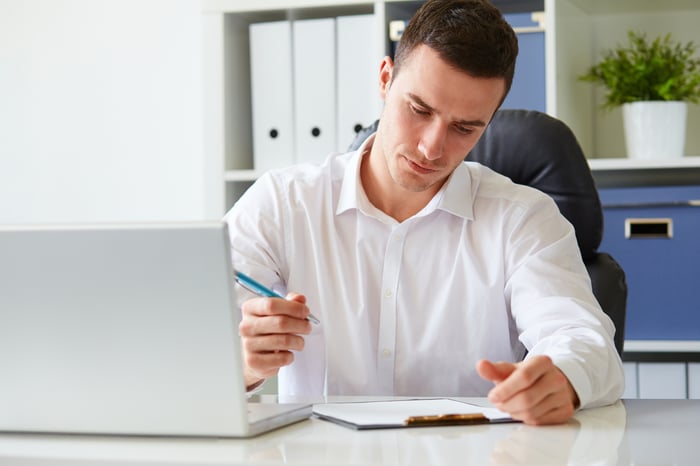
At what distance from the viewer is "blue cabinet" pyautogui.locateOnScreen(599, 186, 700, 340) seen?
90.5 inches

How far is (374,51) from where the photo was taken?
7.86 feet

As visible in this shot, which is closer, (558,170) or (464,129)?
(464,129)

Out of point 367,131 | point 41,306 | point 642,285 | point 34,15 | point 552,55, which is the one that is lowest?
point 642,285

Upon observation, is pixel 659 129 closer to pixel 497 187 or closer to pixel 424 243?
pixel 497 187

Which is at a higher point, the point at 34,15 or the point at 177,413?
the point at 34,15

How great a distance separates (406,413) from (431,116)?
1.61 feet

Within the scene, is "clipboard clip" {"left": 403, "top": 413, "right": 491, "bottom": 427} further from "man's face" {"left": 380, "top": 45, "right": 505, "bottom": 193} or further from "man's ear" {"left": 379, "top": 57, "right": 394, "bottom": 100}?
"man's ear" {"left": 379, "top": 57, "right": 394, "bottom": 100}

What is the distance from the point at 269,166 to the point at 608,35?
98 centimetres

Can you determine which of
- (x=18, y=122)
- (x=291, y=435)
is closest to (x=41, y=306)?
(x=291, y=435)

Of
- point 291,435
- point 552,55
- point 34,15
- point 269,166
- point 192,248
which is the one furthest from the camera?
point 34,15

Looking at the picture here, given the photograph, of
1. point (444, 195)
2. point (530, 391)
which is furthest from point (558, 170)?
point (530, 391)

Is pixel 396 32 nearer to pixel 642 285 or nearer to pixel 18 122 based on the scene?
pixel 642 285

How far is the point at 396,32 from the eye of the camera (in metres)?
2.38

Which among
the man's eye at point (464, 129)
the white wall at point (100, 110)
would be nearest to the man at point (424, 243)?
the man's eye at point (464, 129)
